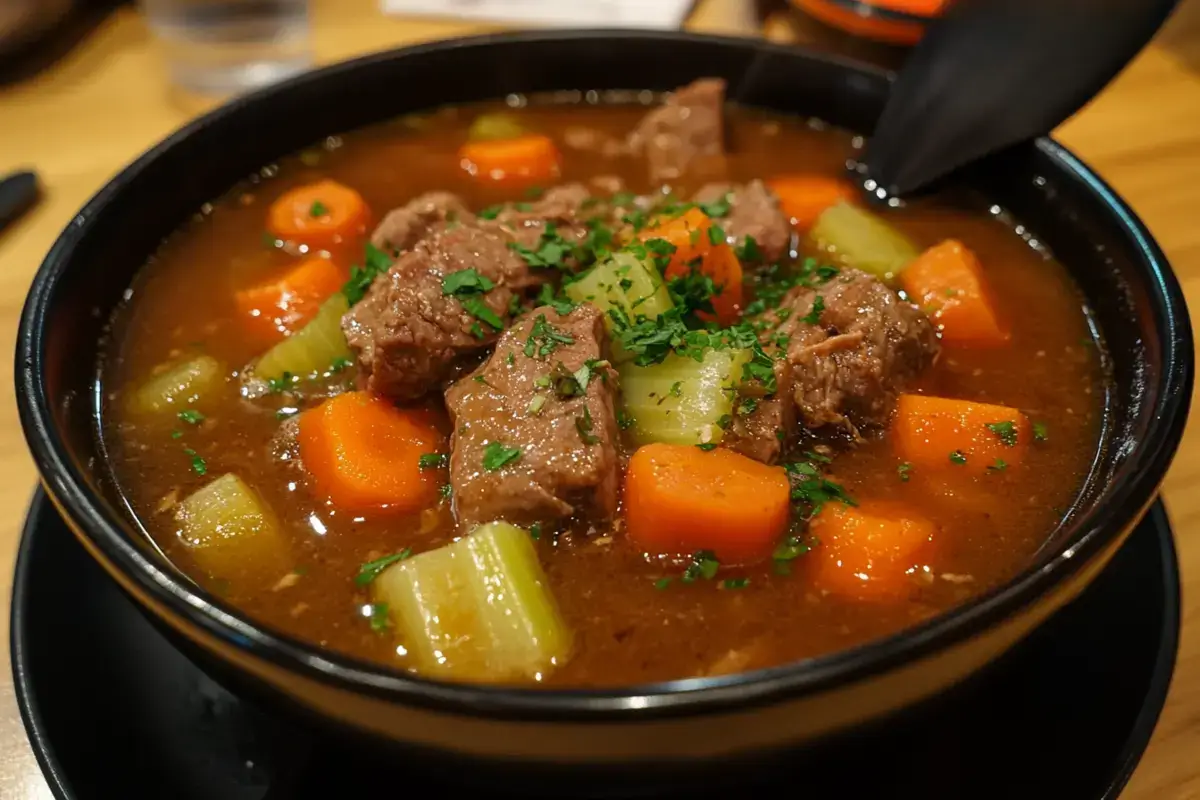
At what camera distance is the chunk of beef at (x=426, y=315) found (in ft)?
5.67

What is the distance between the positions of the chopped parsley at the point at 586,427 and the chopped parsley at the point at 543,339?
0.14 meters

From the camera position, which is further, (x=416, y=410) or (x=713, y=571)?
(x=416, y=410)

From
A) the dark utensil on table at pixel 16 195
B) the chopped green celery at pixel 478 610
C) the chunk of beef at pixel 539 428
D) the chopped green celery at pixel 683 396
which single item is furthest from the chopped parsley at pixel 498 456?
the dark utensil on table at pixel 16 195

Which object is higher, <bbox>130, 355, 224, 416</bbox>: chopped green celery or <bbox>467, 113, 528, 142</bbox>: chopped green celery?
<bbox>467, 113, 528, 142</bbox>: chopped green celery

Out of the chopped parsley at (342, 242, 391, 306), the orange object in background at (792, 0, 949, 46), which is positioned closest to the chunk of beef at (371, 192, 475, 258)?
the chopped parsley at (342, 242, 391, 306)

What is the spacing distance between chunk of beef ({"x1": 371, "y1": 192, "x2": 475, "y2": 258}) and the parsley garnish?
1.75 ft

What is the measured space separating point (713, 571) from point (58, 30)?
10.6 ft

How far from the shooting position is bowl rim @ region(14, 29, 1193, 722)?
3.47 ft

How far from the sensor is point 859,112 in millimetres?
2559

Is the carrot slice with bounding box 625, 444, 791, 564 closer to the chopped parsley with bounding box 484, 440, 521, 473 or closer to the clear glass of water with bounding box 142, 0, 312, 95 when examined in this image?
the chopped parsley with bounding box 484, 440, 521, 473

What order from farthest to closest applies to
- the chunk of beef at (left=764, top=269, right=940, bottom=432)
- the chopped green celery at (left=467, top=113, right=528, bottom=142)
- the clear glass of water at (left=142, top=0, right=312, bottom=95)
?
the clear glass of water at (left=142, top=0, right=312, bottom=95)
the chopped green celery at (left=467, top=113, right=528, bottom=142)
the chunk of beef at (left=764, top=269, right=940, bottom=432)

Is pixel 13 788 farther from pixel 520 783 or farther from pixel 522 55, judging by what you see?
pixel 522 55

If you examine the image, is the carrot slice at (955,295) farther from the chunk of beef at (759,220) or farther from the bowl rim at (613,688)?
the bowl rim at (613,688)

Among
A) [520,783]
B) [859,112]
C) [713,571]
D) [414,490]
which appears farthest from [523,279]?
→ [859,112]
